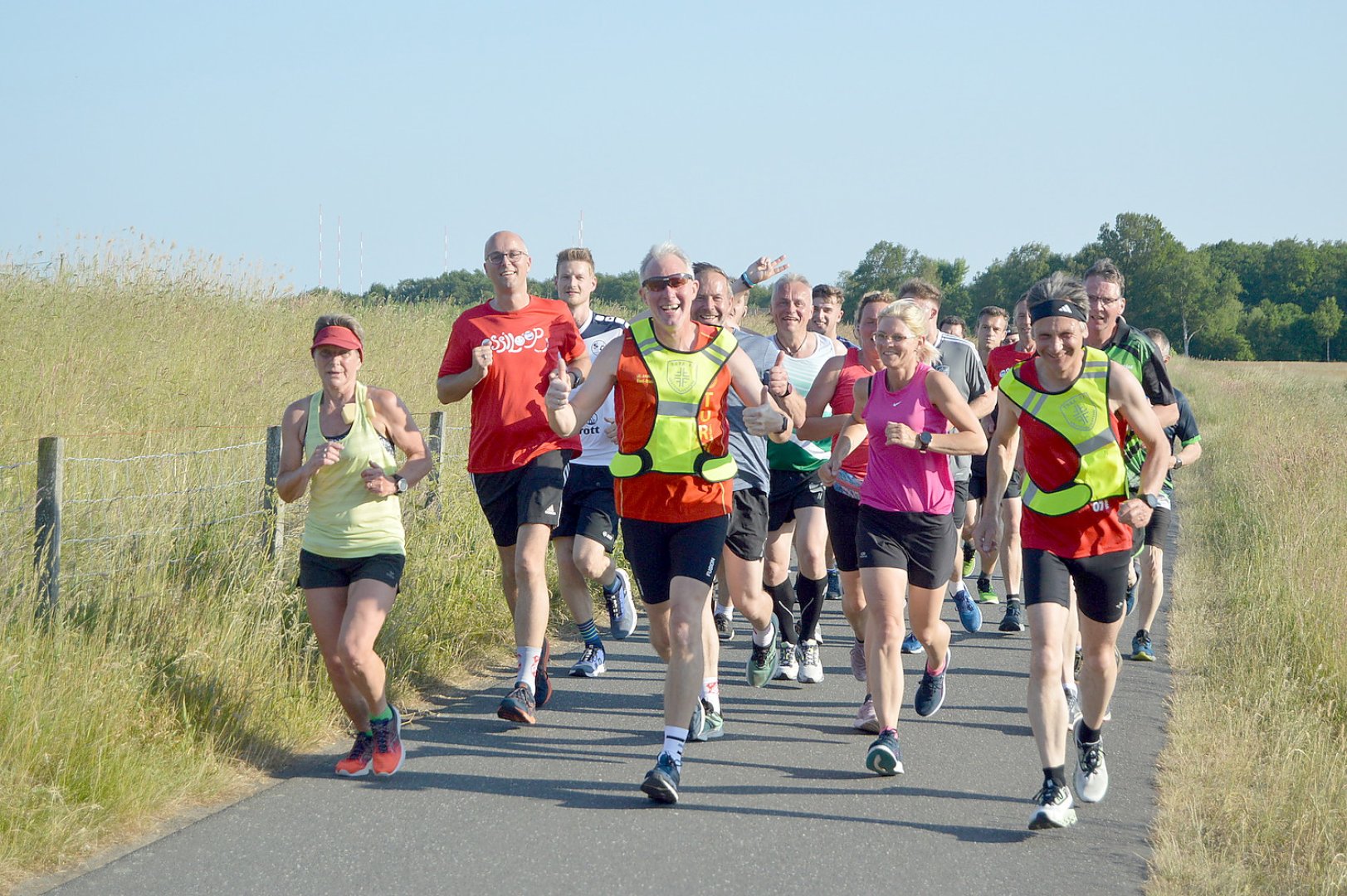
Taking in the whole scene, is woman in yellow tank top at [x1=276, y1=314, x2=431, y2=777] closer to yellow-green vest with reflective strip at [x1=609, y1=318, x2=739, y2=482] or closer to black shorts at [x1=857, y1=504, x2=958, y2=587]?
yellow-green vest with reflective strip at [x1=609, y1=318, x2=739, y2=482]

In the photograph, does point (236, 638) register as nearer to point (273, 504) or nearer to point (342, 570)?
point (342, 570)

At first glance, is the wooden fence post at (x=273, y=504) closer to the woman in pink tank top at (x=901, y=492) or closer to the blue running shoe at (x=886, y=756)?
the woman in pink tank top at (x=901, y=492)

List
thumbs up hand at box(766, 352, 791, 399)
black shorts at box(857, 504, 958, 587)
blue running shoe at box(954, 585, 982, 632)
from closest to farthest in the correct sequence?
thumbs up hand at box(766, 352, 791, 399) → black shorts at box(857, 504, 958, 587) → blue running shoe at box(954, 585, 982, 632)

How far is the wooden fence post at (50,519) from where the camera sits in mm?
6301

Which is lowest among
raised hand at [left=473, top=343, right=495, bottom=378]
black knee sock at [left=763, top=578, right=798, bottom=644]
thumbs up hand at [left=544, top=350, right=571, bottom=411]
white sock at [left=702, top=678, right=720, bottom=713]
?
white sock at [left=702, top=678, right=720, bottom=713]

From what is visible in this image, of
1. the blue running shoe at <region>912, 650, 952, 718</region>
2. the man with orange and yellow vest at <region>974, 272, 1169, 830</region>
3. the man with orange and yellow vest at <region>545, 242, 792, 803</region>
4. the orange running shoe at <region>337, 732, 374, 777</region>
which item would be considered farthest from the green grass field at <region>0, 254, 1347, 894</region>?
the man with orange and yellow vest at <region>545, 242, 792, 803</region>

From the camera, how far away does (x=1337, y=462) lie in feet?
47.0

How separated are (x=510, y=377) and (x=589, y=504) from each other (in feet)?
3.30

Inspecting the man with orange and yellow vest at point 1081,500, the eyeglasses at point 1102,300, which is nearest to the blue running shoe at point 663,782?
the man with orange and yellow vest at point 1081,500

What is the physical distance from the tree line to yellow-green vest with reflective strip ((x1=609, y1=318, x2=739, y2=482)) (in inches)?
2700

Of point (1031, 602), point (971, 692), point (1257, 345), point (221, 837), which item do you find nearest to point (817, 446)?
point (971, 692)

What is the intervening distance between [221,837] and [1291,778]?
430cm

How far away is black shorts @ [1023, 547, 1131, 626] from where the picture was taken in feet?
18.9

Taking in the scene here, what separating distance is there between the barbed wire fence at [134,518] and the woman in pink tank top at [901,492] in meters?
2.91
